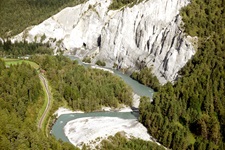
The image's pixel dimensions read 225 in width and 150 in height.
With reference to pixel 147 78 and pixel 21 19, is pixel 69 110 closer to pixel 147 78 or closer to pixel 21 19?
pixel 147 78

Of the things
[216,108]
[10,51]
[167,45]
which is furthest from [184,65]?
[10,51]

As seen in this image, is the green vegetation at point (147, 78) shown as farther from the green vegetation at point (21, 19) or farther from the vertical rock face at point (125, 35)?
the green vegetation at point (21, 19)

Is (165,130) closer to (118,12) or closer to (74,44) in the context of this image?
(118,12)

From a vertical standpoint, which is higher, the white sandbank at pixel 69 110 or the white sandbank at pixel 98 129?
the white sandbank at pixel 69 110

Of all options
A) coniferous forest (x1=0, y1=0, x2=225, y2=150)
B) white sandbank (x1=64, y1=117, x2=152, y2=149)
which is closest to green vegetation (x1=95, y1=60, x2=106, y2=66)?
coniferous forest (x1=0, y1=0, x2=225, y2=150)

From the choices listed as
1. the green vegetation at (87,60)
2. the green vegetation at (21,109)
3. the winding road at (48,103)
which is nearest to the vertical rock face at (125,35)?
the green vegetation at (87,60)

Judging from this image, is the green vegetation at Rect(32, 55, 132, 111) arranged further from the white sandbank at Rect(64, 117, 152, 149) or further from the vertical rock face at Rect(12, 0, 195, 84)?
the vertical rock face at Rect(12, 0, 195, 84)
